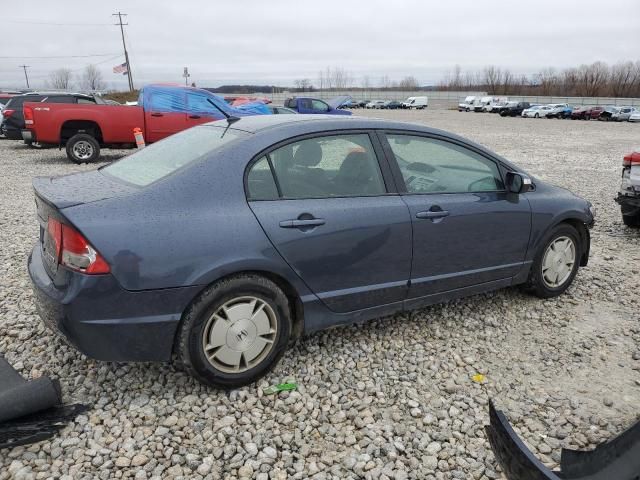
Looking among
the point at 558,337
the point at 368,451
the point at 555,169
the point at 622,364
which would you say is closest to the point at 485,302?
the point at 558,337

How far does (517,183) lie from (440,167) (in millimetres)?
620

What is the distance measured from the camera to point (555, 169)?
41.9 ft

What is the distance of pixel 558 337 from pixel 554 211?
1.01m

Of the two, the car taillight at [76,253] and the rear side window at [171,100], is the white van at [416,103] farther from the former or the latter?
the car taillight at [76,253]

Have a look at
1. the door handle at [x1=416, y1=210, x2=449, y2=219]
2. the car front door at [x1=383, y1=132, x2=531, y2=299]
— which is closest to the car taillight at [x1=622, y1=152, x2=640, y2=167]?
the car front door at [x1=383, y1=132, x2=531, y2=299]

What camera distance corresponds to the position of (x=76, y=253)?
→ 2564 millimetres

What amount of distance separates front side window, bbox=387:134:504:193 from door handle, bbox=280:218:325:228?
2.55 feet

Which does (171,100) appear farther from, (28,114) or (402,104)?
(402,104)

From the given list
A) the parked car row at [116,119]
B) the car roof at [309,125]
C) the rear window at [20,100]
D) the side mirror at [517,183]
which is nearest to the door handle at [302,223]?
the car roof at [309,125]

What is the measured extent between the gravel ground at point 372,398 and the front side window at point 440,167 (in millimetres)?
1048

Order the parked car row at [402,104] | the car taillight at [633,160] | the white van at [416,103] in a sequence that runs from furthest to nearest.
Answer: the parked car row at [402,104]
the white van at [416,103]
the car taillight at [633,160]

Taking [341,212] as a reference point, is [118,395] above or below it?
below

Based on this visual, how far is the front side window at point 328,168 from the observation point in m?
3.07

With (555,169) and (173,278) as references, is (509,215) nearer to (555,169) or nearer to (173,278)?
(173,278)
